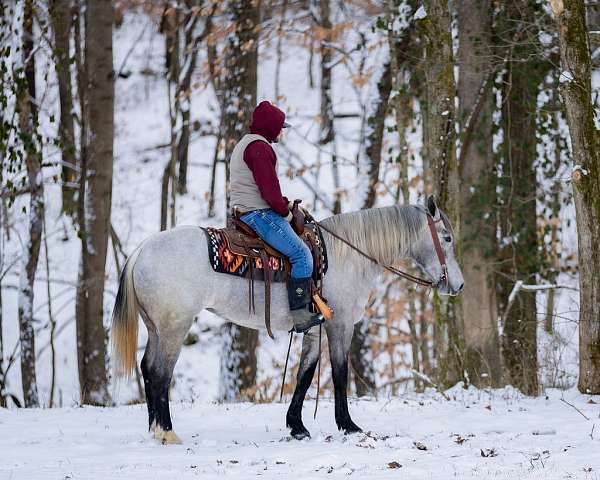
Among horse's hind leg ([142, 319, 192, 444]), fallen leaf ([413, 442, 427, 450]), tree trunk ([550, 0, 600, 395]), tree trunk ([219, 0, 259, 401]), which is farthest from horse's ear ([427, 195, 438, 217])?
tree trunk ([219, 0, 259, 401])

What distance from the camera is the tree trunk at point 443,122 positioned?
895cm

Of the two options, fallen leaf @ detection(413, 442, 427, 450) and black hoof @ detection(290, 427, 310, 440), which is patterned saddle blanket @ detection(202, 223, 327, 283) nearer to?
black hoof @ detection(290, 427, 310, 440)

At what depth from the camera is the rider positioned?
650 centimetres

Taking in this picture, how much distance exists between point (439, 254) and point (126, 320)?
2.71 m

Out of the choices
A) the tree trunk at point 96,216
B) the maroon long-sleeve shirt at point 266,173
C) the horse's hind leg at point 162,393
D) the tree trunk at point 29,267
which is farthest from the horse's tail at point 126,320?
the tree trunk at point 29,267

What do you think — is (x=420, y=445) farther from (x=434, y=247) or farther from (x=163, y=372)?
(x=163, y=372)

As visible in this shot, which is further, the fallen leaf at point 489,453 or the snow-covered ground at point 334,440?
A: the fallen leaf at point 489,453

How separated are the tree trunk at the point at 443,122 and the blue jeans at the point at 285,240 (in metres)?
2.82

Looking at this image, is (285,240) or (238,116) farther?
(238,116)

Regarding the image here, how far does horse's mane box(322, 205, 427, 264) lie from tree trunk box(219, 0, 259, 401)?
18.1ft

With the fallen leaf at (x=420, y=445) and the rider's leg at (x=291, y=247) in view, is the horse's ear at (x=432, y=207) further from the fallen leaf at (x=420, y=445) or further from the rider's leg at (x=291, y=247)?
the fallen leaf at (x=420, y=445)

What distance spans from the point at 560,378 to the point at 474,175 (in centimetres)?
381

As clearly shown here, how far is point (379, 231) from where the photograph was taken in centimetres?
704

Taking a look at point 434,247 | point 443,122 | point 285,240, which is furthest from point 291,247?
point 443,122
